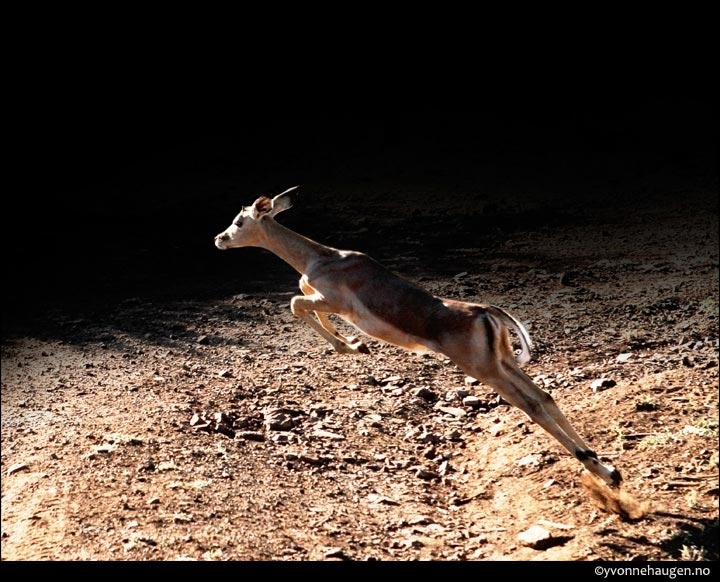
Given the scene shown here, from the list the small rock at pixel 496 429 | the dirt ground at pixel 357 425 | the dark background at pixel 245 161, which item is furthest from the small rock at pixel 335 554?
the dark background at pixel 245 161

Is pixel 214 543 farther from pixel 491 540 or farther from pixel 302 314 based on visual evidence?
pixel 302 314

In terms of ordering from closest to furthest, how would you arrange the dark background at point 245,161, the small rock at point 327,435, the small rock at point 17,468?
the small rock at point 17,468 < the small rock at point 327,435 < the dark background at point 245,161

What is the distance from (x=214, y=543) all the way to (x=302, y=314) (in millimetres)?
2124

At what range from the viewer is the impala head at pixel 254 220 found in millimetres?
8445

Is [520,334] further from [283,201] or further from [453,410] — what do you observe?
[283,201]

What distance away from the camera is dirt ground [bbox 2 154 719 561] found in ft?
20.8

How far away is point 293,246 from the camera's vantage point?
327 inches

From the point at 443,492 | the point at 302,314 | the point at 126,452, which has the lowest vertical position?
the point at 443,492

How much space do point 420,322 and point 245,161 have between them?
1344 cm

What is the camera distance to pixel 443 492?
290 inches

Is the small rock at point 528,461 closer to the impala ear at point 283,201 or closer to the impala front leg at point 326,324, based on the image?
the impala front leg at point 326,324

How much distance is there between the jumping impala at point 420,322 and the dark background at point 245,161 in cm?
560

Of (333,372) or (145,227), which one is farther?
(145,227)

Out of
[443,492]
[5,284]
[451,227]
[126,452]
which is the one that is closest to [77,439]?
[126,452]
